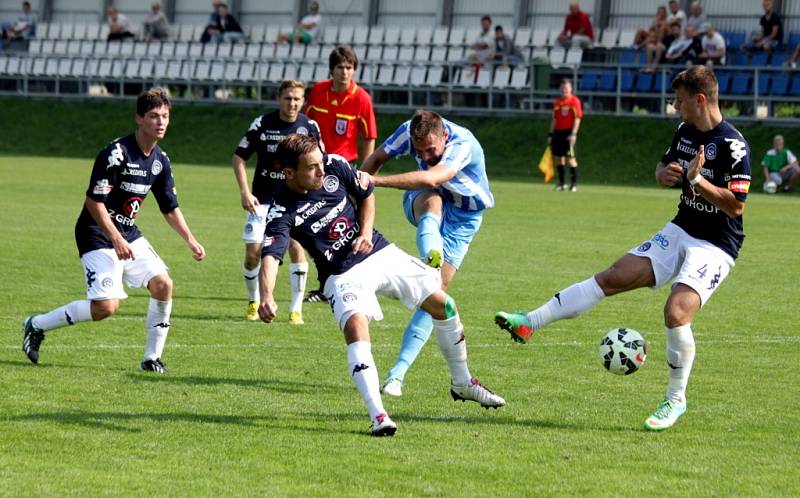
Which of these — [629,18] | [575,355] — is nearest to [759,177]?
[629,18]

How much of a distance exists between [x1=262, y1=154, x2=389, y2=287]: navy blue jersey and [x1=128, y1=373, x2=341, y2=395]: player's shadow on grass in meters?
1.19

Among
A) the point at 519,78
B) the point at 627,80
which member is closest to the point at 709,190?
the point at 627,80

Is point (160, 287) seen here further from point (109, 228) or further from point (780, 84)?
Result: point (780, 84)

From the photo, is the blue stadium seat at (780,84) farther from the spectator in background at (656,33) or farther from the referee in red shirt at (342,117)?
the referee in red shirt at (342,117)

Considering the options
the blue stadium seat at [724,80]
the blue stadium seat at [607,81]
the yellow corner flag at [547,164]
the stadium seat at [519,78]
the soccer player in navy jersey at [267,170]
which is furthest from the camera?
the stadium seat at [519,78]

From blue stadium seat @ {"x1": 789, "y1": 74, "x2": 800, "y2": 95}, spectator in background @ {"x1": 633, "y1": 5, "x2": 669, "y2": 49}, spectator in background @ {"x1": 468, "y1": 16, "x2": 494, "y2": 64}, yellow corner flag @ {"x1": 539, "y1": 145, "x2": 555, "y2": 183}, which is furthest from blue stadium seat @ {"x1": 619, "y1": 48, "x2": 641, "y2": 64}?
yellow corner flag @ {"x1": 539, "y1": 145, "x2": 555, "y2": 183}

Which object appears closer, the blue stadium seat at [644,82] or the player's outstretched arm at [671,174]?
the player's outstretched arm at [671,174]

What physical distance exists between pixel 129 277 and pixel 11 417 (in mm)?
1849

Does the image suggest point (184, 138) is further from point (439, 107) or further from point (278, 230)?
point (278, 230)

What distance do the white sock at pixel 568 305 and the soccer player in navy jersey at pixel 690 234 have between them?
0.01 meters

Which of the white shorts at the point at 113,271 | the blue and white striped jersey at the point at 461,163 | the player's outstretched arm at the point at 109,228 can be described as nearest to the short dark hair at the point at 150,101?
the player's outstretched arm at the point at 109,228

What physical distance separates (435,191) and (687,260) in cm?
200

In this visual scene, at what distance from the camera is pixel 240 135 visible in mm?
38562

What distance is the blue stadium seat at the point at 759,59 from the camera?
32.9m
